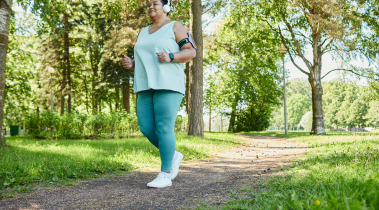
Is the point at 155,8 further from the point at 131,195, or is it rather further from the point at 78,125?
the point at 78,125

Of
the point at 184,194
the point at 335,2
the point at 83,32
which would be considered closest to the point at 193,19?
the point at 335,2

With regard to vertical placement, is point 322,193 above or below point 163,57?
below

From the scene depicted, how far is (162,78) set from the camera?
3.31 meters

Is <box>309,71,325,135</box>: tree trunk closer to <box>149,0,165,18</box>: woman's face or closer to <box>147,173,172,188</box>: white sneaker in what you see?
<box>147,173,172,188</box>: white sneaker

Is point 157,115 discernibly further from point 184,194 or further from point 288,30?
point 288,30

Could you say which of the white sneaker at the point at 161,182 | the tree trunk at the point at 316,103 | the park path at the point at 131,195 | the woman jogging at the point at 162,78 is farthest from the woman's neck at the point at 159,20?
the tree trunk at the point at 316,103

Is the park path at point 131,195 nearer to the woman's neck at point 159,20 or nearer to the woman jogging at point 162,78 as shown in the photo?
the woman jogging at point 162,78

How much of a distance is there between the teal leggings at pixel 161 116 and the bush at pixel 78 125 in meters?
9.08

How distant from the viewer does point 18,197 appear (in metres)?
3.03

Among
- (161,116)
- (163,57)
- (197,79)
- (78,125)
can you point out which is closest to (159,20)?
(163,57)

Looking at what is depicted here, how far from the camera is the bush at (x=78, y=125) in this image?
41.1 feet

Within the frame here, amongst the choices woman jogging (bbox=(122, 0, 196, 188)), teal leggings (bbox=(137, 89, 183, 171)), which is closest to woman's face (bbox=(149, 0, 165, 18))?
woman jogging (bbox=(122, 0, 196, 188))

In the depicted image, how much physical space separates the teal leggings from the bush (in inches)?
358

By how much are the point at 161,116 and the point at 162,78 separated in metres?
0.46
